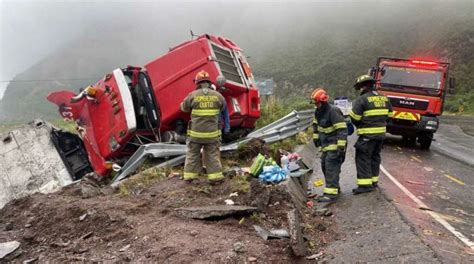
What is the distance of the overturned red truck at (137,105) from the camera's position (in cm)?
764

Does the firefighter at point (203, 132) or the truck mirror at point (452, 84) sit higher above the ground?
the firefighter at point (203, 132)

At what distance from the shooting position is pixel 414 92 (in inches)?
481

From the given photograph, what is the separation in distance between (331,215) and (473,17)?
1987 inches

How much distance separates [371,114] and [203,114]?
2435 millimetres

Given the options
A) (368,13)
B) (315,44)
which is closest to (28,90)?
(315,44)

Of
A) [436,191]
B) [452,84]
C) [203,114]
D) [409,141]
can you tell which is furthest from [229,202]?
[409,141]

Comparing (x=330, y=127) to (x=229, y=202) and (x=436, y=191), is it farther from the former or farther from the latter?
(x=436, y=191)

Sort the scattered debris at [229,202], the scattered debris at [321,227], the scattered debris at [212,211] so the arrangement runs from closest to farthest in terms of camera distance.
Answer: the scattered debris at [212,211], the scattered debris at [321,227], the scattered debris at [229,202]

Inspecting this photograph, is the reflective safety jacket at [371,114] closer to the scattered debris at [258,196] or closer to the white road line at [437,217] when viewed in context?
the white road line at [437,217]

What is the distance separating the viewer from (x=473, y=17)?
48.2 meters

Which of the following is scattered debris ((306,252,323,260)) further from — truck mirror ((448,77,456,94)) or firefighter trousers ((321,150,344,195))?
truck mirror ((448,77,456,94))

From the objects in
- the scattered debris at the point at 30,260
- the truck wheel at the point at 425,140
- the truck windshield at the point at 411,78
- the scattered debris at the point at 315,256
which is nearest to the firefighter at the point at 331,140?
the scattered debris at the point at 315,256

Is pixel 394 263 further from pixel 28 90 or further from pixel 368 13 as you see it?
pixel 28 90

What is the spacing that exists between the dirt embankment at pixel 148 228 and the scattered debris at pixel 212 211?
69 millimetres
